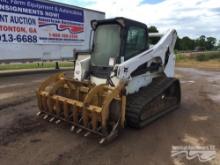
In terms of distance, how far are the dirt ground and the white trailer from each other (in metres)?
6.28

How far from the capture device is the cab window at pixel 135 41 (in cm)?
583

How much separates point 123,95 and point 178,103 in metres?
2.93

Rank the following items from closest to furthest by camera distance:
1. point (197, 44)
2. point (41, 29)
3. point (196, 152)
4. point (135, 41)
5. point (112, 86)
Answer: point (196, 152), point (112, 86), point (135, 41), point (41, 29), point (197, 44)

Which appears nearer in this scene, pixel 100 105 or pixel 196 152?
pixel 196 152

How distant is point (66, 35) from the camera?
15.7 m

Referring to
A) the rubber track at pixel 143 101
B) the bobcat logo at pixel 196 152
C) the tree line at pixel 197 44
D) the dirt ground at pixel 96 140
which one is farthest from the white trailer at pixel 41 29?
the tree line at pixel 197 44

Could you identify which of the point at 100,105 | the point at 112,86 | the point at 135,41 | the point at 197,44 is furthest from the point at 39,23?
the point at 197,44

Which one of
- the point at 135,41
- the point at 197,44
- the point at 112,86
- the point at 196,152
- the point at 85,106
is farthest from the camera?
the point at 197,44

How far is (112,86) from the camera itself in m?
5.39

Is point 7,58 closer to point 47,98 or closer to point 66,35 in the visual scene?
point 66,35

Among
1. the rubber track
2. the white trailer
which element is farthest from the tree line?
the rubber track

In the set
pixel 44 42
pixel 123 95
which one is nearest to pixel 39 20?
pixel 44 42

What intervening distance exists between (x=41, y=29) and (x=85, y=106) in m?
10.3

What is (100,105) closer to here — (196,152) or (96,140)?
(96,140)
